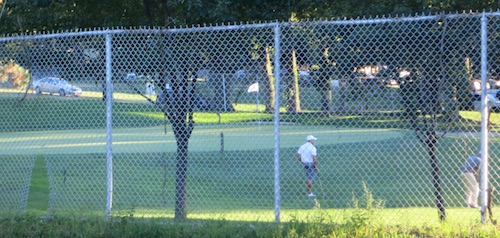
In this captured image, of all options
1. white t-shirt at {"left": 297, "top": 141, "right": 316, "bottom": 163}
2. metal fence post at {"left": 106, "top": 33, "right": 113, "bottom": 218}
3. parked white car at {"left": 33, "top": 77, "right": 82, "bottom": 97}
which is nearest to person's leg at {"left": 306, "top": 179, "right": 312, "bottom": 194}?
white t-shirt at {"left": 297, "top": 141, "right": 316, "bottom": 163}

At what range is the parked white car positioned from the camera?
857cm

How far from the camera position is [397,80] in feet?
24.1

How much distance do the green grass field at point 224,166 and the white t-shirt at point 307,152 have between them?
0.24 meters

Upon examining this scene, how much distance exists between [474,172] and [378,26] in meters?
1.93

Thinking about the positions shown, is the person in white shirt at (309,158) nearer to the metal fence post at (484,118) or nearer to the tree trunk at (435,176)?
the tree trunk at (435,176)

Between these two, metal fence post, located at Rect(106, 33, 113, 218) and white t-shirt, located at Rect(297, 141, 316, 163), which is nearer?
metal fence post, located at Rect(106, 33, 113, 218)

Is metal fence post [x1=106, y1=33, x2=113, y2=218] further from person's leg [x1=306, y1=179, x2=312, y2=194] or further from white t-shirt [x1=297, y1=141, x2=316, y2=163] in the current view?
white t-shirt [x1=297, y1=141, x2=316, y2=163]

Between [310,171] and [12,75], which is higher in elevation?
[12,75]

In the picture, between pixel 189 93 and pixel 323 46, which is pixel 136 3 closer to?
pixel 189 93

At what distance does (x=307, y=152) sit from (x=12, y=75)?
5.59m

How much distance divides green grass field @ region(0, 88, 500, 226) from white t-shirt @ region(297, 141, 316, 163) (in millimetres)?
242

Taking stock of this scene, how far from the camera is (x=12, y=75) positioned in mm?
8812

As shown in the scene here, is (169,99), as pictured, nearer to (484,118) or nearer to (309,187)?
(484,118)

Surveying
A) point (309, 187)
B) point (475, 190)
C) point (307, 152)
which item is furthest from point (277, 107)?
point (307, 152)
